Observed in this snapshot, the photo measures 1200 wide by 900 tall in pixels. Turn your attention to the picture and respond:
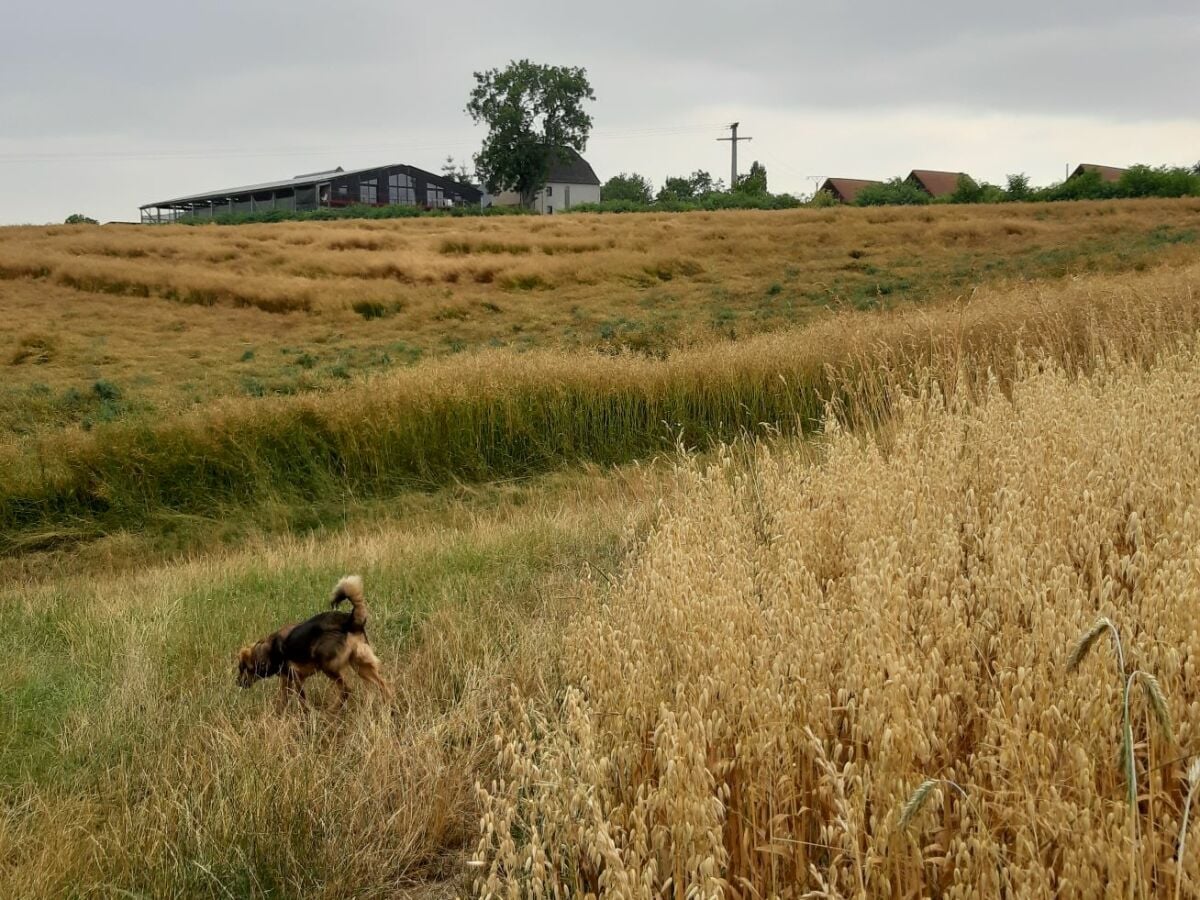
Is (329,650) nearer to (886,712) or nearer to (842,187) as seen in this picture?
(886,712)

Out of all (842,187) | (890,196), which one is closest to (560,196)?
(842,187)

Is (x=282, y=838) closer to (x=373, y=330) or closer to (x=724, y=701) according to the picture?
(x=724, y=701)

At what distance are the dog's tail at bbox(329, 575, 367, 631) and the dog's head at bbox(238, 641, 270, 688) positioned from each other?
575 mm

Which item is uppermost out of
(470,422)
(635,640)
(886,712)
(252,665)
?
(886,712)

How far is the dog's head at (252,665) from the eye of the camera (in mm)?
5512

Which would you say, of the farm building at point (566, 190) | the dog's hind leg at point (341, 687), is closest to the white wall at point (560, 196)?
the farm building at point (566, 190)

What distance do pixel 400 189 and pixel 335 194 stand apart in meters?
6.26

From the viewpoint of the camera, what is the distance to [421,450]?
49.0ft

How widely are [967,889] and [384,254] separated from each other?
101 feet

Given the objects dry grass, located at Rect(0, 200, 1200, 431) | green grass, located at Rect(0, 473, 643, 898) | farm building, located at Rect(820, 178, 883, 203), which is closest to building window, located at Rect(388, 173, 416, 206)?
farm building, located at Rect(820, 178, 883, 203)

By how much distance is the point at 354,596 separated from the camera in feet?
17.0

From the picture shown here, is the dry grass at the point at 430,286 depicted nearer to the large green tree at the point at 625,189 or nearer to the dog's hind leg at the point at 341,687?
the dog's hind leg at the point at 341,687

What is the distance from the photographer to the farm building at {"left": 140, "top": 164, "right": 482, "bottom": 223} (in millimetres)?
75625

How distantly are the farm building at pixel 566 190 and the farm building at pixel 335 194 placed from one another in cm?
1043
